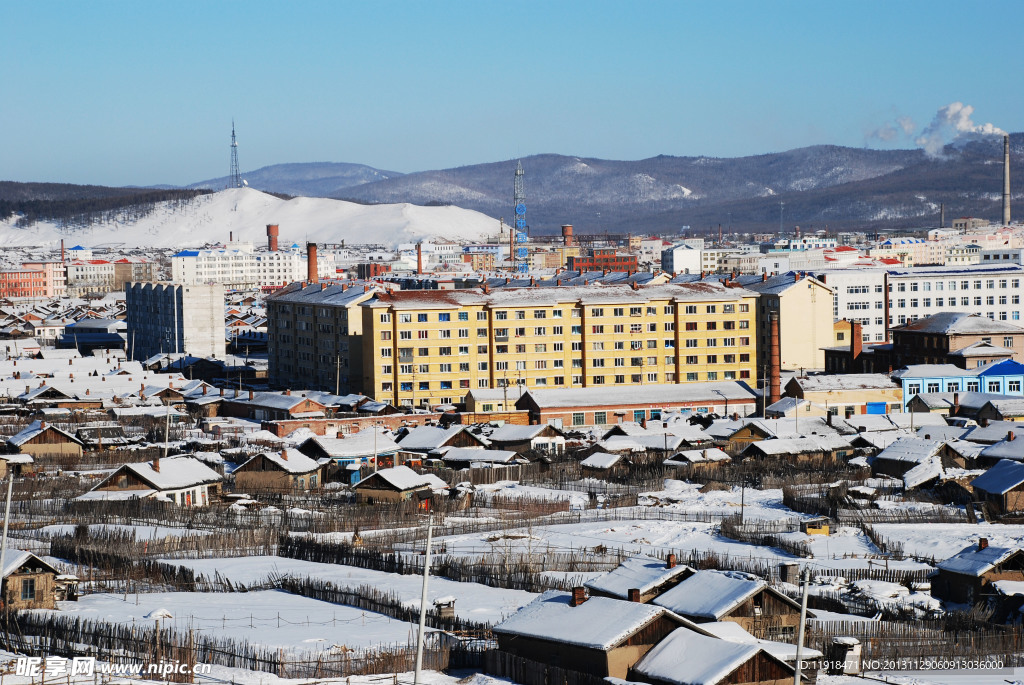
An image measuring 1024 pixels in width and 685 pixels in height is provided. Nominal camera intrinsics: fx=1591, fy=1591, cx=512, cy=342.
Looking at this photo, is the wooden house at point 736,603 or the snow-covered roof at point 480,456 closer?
the wooden house at point 736,603

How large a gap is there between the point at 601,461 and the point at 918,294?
28.6 m

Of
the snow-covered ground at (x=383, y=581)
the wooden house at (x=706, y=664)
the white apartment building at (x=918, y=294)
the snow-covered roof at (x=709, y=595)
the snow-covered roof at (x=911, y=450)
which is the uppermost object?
the white apartment building at (x=918, y=294)

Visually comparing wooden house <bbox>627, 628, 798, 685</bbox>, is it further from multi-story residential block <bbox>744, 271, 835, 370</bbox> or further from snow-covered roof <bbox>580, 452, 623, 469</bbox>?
multi-story residential block <bbox>744, 271, 835, 370</bbox>

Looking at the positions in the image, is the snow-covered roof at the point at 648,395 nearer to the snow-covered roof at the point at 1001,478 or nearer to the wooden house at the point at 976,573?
the snow-covered roof at the point at 1001,478

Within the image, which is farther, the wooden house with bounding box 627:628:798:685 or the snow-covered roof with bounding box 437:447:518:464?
the snow-covered roof with bounding box 437:447:518:464

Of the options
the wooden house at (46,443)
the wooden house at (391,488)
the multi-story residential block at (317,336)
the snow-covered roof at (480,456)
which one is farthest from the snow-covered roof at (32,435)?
the multi-story residential block at (317,336)

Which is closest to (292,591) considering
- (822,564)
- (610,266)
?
(822,564)

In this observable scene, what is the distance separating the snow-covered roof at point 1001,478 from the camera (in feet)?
70.4

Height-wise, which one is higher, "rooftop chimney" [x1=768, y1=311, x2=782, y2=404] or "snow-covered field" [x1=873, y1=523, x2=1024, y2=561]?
"rooftop chimney" [x1=768, y1=311, x2=782, y2=404]

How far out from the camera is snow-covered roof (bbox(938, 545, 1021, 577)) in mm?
15141

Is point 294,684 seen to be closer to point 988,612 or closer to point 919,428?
point 988,612

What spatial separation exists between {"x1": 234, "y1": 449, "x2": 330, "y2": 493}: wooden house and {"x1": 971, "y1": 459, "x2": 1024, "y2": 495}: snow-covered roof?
32.8 feet

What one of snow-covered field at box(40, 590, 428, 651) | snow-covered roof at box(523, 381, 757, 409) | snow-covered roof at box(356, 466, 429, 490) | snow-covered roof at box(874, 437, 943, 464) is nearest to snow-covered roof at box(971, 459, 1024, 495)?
snow-covered roof at box(874, 437, 943, 464)

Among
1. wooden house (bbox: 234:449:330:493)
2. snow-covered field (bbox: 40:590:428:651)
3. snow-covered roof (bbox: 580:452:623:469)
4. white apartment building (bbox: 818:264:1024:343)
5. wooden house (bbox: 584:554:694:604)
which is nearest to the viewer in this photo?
wooden house (bbox: 584:554:694:604)
